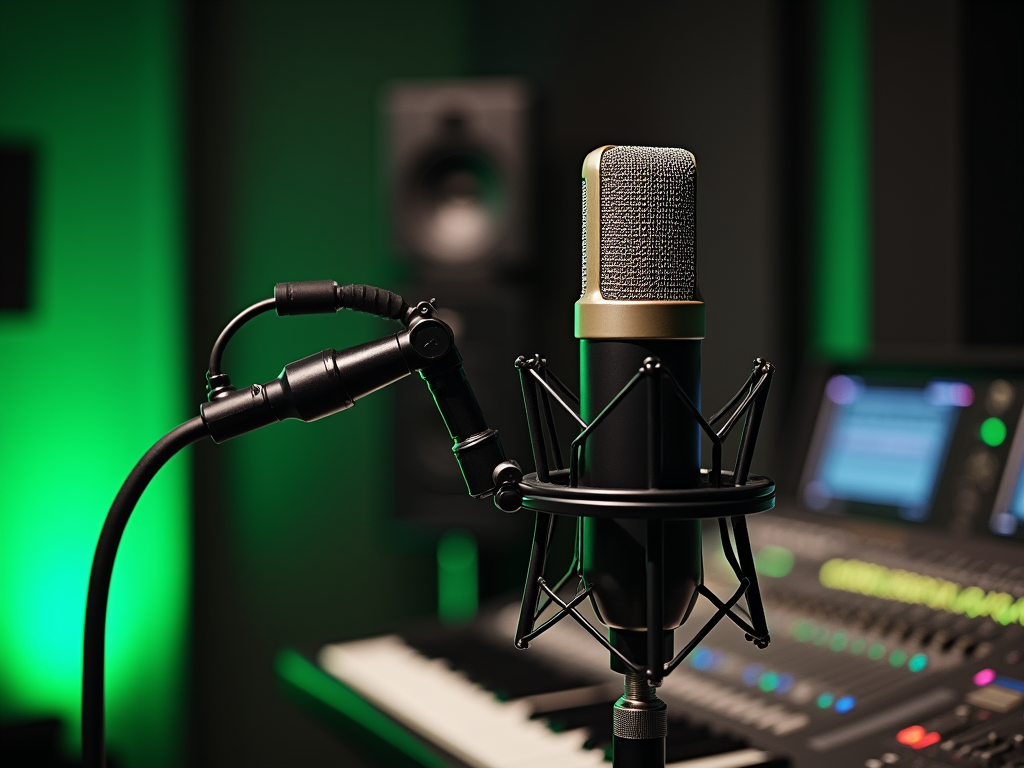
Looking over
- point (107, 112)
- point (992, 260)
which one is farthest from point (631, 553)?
point (107, 112)

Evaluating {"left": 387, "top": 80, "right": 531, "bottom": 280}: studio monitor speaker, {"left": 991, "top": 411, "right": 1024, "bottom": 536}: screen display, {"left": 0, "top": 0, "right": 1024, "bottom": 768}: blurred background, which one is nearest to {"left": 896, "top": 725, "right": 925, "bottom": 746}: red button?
{"left": 991, "top": 411, "right": 1024, "bottom": 536}: screen display

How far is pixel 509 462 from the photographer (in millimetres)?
702

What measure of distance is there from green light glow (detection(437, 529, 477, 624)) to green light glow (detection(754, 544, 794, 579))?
5.15 ft

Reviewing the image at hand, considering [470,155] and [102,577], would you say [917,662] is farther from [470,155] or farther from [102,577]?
[470,155]

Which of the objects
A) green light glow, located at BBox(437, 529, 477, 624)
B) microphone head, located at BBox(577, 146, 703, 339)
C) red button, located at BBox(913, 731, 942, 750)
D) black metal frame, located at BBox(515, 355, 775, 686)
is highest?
microphone head, located at BBox(577, 146, 703, 339)

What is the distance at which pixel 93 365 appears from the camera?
2.97 m

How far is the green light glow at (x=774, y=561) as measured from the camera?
4.83 ft

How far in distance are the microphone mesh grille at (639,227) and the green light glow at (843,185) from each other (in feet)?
4.87

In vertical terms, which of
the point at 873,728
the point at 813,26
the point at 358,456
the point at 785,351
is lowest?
the point at 358,456

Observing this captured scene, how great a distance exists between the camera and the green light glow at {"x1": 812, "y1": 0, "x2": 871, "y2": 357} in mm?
2068

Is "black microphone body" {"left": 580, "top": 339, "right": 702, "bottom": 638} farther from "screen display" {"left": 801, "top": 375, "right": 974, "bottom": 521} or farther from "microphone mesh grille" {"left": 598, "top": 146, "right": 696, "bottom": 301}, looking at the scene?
"screen display" {"left": 801, "top": 375, "right": 974, "bottom": 521}

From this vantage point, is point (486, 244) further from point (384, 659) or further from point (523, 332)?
point (384, 659)

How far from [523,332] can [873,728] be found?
1.59 meters

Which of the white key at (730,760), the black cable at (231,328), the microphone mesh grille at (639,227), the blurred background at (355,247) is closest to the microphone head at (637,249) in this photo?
the microphone mesh grille at (639,227)
